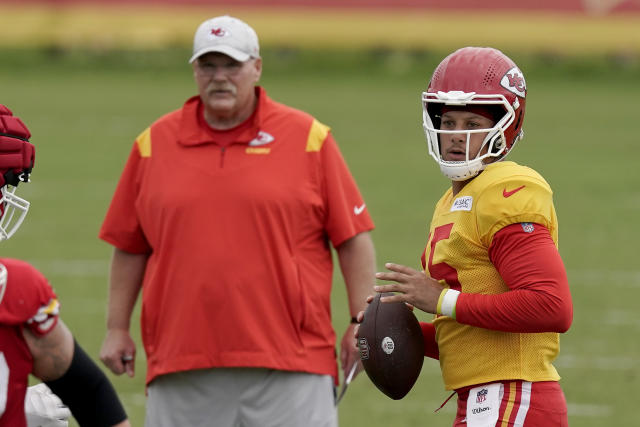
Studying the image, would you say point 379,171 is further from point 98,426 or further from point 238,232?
point 98,426

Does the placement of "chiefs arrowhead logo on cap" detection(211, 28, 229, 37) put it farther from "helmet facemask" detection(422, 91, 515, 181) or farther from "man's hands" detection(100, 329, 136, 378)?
"helmet facemask" detection(422, 91, 515, 181)

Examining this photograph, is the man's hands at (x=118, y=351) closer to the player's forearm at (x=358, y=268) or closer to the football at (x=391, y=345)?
the player's forearm at (x=358, y=268)

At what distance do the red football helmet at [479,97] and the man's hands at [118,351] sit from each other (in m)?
1.84

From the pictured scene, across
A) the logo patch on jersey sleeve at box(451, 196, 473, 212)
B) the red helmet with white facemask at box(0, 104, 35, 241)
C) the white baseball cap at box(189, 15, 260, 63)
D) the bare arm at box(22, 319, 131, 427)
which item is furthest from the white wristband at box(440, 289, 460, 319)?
the white baseball cap at box(189, 15, 260, 63)

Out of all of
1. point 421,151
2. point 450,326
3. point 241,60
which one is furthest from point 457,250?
point 421,151

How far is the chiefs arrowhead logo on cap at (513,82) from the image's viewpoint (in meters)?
4.20

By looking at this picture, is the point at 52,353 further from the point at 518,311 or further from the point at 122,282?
the point at 122,282

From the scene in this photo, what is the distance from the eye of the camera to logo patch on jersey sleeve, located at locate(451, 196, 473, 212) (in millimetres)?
4066

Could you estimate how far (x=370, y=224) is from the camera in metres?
5.48

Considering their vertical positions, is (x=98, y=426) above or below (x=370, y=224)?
below

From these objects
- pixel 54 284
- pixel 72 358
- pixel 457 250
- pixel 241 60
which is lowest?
pixel 54 284

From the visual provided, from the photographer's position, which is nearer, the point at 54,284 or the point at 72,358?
the point at 72,358

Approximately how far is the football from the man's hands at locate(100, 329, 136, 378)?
1.48 m

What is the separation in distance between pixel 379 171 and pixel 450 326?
1342 cm
